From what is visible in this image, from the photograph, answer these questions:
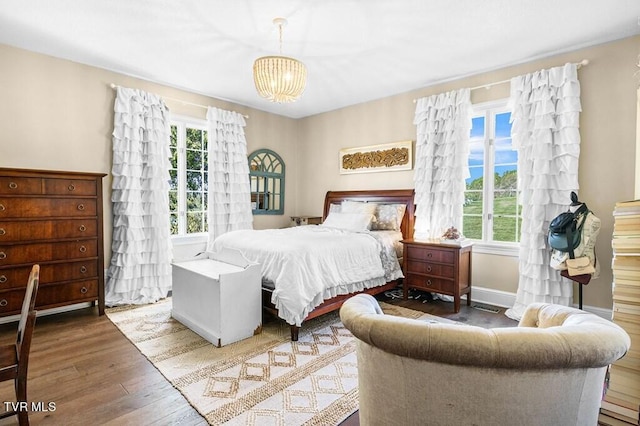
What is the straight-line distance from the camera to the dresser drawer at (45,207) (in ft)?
9.37

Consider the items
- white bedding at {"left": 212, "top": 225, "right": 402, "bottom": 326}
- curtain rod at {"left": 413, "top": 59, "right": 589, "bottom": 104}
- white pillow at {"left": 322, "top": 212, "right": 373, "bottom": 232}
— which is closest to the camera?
white bedding at {"left": 212, "top": 225, "right": 402, "bottom": 326}

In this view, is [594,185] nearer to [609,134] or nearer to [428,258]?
[609,134]

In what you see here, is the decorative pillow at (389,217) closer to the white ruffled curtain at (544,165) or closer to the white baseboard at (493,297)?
the white baseboard at (493,297)

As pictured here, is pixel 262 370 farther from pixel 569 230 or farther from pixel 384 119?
pixel 384 119

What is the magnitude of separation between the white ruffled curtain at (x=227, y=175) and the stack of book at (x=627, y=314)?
4.27m

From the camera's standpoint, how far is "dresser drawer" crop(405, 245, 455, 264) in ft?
11.8

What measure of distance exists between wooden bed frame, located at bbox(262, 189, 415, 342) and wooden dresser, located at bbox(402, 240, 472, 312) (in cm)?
32

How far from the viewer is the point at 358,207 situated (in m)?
4.62

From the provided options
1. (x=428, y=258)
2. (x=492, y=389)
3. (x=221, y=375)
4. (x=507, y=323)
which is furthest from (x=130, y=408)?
(x=507, y=323)

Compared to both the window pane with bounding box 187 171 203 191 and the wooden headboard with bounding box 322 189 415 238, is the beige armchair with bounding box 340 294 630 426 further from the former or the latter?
the window pane with bounding box 187 171 203 191

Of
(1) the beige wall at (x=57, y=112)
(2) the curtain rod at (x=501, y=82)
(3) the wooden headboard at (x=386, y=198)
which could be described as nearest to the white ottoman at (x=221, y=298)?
(1) the beige wall at (x=57, y=112)

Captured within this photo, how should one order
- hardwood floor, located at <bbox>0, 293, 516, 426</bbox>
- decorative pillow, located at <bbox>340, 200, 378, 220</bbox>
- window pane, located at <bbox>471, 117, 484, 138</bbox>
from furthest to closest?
decorative pillow, located at <bbox>340, 200, 378, 220</bbox> < window pane, located at <bbox>471, 117, 484, 138</bbox> < hardwood floor, located at <bbox>0, 293, 516, 426</bbox>

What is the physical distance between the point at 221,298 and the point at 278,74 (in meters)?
1.91

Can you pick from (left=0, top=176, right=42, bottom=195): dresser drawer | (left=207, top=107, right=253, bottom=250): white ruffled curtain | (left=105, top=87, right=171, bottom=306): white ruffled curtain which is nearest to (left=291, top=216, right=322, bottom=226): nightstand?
(left=207, top=107, right=253, bottom=250): white ruffled curtain
